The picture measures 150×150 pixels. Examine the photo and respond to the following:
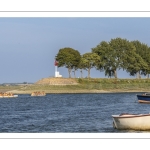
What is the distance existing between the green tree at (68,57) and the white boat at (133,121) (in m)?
67.1

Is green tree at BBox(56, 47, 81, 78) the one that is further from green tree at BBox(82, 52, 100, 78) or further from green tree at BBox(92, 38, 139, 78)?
green tree at BBox(92, 38, 139, 78)

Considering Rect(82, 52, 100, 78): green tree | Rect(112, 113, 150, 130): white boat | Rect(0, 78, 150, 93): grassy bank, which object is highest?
Rect(82, 52, 100, 78): green tree

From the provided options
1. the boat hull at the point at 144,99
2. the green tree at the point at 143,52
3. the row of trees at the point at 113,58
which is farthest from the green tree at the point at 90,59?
the boat hull at the point at 144,99

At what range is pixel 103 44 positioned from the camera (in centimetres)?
9794

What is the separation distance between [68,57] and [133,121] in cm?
6842

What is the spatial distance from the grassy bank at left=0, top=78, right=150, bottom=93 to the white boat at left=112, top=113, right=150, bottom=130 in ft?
213

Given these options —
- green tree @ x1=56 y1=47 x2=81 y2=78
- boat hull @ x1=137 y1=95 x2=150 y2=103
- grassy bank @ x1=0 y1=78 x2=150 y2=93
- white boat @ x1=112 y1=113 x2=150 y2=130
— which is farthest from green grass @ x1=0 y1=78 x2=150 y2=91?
white boat @ x1=112 y1=113 x2=150 y2=130

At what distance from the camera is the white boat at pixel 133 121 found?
78.5 feet

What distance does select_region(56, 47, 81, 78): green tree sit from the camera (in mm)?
91938

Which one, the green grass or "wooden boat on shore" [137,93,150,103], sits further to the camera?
the green grass

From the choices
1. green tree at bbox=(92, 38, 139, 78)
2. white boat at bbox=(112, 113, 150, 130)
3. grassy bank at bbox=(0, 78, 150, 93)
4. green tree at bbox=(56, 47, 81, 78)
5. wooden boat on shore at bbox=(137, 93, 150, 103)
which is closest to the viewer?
white boat at bbox=(112, 113, 150, 130)
